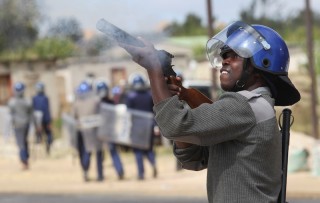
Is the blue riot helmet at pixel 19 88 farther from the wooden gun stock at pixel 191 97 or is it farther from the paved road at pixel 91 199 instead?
the wooden gun stock at pixel 191 97

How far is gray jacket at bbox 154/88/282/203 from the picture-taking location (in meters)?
2.93

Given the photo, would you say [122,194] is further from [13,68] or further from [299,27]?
[299,27]

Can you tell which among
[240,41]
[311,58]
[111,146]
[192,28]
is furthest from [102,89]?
[192,28]

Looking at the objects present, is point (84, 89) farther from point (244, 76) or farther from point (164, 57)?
point (164, 57)

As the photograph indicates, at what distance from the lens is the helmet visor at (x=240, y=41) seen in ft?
10.2

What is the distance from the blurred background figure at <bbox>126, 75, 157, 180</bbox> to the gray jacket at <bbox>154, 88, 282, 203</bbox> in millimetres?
10731

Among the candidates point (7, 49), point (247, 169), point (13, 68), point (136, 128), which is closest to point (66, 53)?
point (7, 49)

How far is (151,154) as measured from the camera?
14023 mm

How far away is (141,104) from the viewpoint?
14.3 m

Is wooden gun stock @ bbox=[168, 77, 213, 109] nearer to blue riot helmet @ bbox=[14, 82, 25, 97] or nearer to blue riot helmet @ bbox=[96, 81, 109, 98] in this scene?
blue riot helmet @ bbox=[96, 81, 109, 98]

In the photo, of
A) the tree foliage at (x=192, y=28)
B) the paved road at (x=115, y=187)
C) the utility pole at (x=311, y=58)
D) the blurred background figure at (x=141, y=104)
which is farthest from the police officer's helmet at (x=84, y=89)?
the tree foliage at (x=192, y=28)

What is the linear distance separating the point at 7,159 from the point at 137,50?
1741 centimetres

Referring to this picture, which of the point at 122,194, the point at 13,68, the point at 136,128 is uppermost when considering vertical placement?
the point at 13,68

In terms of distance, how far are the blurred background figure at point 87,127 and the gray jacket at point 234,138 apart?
11000 mm
